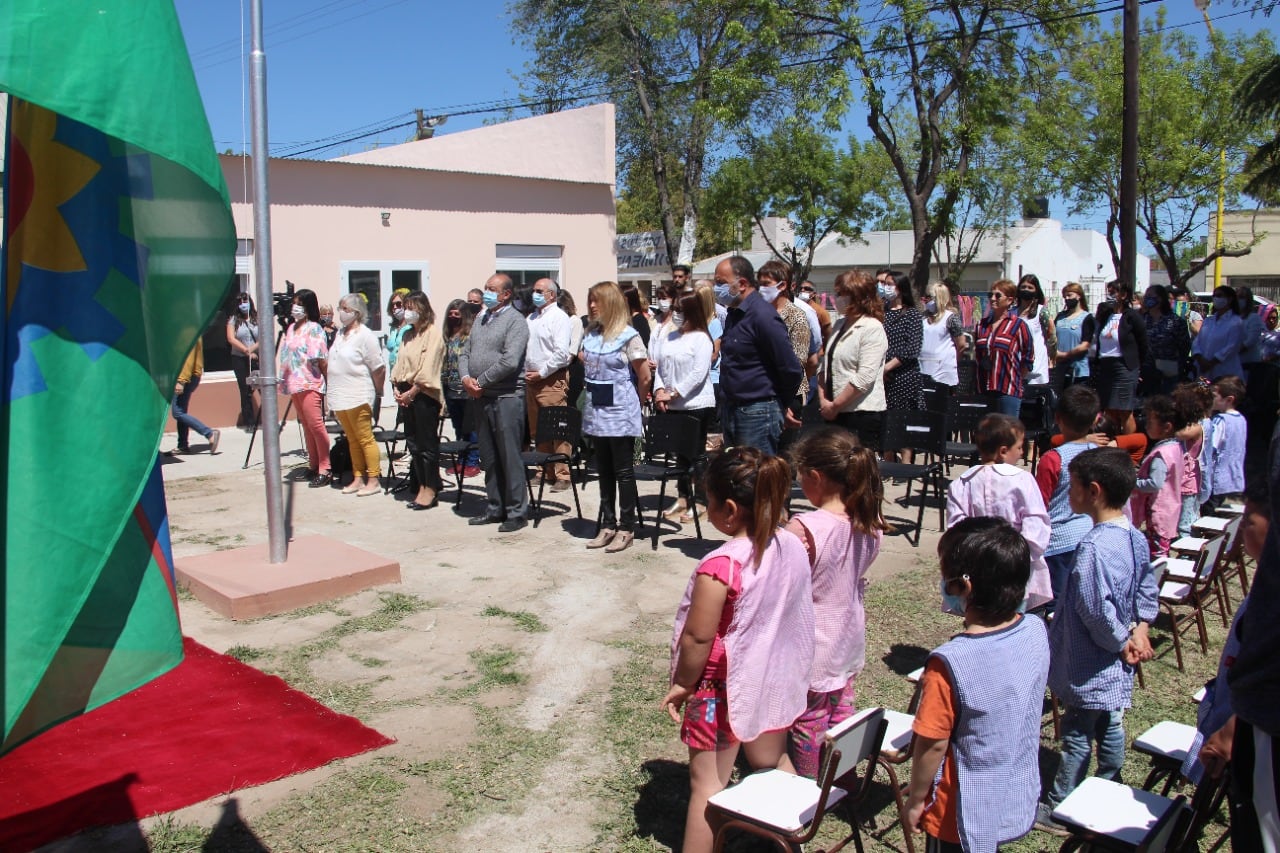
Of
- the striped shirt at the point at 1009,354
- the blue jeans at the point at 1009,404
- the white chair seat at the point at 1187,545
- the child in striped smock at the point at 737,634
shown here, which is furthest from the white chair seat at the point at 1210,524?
the child in striped smock at the point at 737,634

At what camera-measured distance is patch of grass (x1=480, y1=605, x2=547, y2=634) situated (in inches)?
230

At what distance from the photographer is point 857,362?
749cm

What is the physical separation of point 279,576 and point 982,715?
4.71 m

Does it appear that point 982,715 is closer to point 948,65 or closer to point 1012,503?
point 1012,503

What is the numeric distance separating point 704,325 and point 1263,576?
554 cm

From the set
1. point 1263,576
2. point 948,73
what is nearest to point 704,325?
point 1263,576

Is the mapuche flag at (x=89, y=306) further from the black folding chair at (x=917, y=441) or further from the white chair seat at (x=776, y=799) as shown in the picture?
the black folding chair at (x=917, y=441)

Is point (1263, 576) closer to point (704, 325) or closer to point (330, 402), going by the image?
point (704, 325)

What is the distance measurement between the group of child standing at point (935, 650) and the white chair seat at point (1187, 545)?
6.06 ft

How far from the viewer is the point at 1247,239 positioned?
51.5 meters

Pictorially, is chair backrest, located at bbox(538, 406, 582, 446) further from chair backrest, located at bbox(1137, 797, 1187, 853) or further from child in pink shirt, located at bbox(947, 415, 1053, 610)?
chair backrest, located at bbox(1137, 797, 1187, 853)

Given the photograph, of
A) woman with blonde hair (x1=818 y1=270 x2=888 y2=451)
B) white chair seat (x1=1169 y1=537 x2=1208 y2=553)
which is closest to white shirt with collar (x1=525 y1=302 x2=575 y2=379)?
woman with blonde hair (x1=818 y1=270 x2=888 y2=451)

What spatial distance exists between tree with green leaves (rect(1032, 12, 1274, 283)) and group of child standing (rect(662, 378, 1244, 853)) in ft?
84.6

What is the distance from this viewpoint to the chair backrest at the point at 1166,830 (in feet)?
8.82
